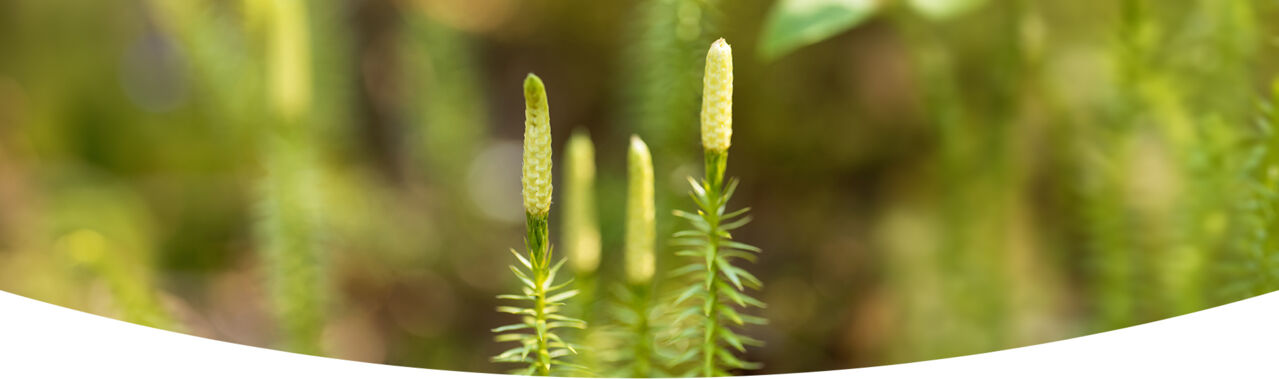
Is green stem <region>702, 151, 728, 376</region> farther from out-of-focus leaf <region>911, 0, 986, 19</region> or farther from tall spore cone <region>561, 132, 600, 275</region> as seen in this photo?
out-of-focus leaf <region>911, 0, 986, 19</region>

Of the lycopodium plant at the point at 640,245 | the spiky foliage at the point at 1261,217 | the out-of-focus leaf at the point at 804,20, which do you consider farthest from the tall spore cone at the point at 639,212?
the spiky foliage at the point at 1261,217

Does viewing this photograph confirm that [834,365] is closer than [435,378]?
No

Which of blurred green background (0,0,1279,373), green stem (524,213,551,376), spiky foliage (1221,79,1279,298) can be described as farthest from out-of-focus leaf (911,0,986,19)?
green stem (524,213,551,376)

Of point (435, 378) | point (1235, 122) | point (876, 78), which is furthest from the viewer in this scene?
point (876, 78)

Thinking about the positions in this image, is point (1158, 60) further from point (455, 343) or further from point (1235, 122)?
point (455, 343)

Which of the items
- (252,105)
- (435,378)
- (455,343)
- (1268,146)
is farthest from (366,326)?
(1268,146)

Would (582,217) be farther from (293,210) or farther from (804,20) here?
(293,210)
